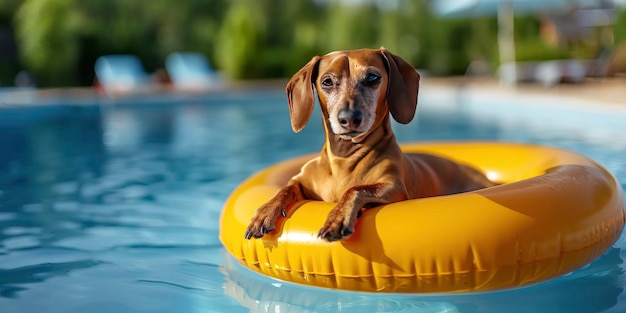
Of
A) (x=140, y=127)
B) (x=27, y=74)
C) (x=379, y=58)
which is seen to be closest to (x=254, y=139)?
(x=140, y=127)

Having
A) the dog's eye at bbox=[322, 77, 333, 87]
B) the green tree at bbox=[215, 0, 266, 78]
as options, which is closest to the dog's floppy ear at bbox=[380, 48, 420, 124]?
the dog's eye at bbox=[322, 77, 333, 87]

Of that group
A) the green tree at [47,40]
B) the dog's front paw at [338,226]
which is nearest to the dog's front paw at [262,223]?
the dog's front paw at [338,226]

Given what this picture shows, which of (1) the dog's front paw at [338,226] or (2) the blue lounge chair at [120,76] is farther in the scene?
(2) the blue lounge chair at [120,76]

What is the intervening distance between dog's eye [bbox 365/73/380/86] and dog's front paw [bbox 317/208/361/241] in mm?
624

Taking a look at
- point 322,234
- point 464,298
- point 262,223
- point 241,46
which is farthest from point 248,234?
point 241,46

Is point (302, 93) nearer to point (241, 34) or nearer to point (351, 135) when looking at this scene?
point (351, 135)

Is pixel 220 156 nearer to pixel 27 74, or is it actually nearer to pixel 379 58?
pixel 379 58

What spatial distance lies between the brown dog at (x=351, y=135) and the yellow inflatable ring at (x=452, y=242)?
0.12m

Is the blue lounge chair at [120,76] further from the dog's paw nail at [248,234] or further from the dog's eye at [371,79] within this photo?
the dog's eye at [371,79]

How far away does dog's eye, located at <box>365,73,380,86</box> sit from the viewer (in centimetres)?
320

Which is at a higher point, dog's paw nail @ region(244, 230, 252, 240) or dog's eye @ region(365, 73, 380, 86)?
dog's eye @ region(365, 73, 380, 86)

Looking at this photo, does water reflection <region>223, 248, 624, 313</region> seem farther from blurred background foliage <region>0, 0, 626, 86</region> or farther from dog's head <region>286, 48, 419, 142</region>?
blurred background foliage <region>0, 0, 626, 86</region>

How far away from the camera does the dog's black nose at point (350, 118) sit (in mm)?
3004

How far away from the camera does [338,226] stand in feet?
9.87
